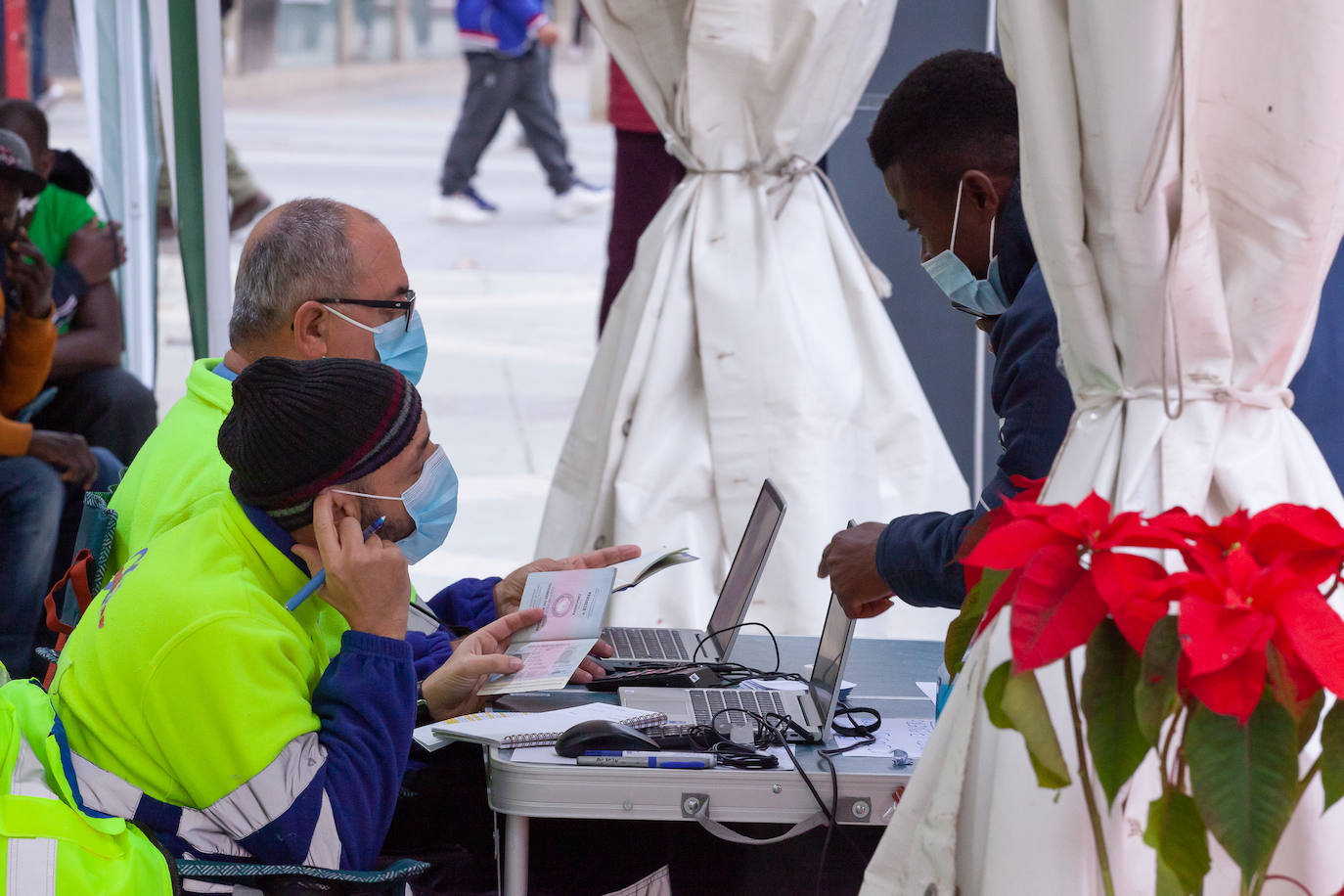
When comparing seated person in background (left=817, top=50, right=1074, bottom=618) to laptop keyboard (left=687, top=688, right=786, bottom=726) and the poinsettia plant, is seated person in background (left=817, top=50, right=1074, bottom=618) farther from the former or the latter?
the poinsettia plant

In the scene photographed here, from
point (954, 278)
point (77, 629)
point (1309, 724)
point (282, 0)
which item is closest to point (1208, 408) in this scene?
point (1309, 724)

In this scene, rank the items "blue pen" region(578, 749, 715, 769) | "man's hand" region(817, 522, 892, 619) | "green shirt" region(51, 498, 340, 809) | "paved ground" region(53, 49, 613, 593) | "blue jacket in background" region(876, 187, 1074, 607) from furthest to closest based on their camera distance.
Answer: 1. "paved ground" region(53, 49, 613, 593)
2. "man's hand" region(817, 522, 892, 619)
3. "blue jacket in background" region(876, 187, 1074, 607)
4. "blue pen" region(578, 749, 715, 769)
5. "green shirt" region(51, 498, 340, 809)

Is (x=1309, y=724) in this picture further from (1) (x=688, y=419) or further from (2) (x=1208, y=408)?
(1) (x=688, y=419)

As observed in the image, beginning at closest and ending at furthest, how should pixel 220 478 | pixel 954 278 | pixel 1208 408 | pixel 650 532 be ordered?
pixel 1208 408
pixel 220 478
pixel 954 278
pixel 650 532

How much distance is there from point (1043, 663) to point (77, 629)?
1249 millimetres

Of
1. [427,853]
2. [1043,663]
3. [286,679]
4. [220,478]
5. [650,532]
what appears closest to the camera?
[1043,663]

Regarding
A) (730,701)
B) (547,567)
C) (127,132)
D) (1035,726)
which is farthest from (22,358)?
(1035,726)

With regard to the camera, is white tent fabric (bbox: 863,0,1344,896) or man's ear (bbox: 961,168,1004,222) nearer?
white tent fabric (bbox: 863,0,1344,896)

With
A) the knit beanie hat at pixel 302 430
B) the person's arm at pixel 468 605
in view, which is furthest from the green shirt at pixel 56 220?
the knit beanie hat at pixel 302 430

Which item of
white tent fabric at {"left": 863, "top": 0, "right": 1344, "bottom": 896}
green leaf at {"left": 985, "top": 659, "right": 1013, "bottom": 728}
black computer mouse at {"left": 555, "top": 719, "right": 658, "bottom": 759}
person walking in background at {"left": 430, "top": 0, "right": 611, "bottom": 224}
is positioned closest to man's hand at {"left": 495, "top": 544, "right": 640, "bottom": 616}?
black computer mouse at {"left": 555, "top": 719, "right": 658, "bottom": 759}

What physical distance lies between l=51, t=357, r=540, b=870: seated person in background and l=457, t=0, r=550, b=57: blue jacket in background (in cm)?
853

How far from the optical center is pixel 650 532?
12.0ft

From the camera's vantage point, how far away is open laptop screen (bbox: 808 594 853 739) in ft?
6.81

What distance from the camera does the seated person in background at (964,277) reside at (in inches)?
84.9
